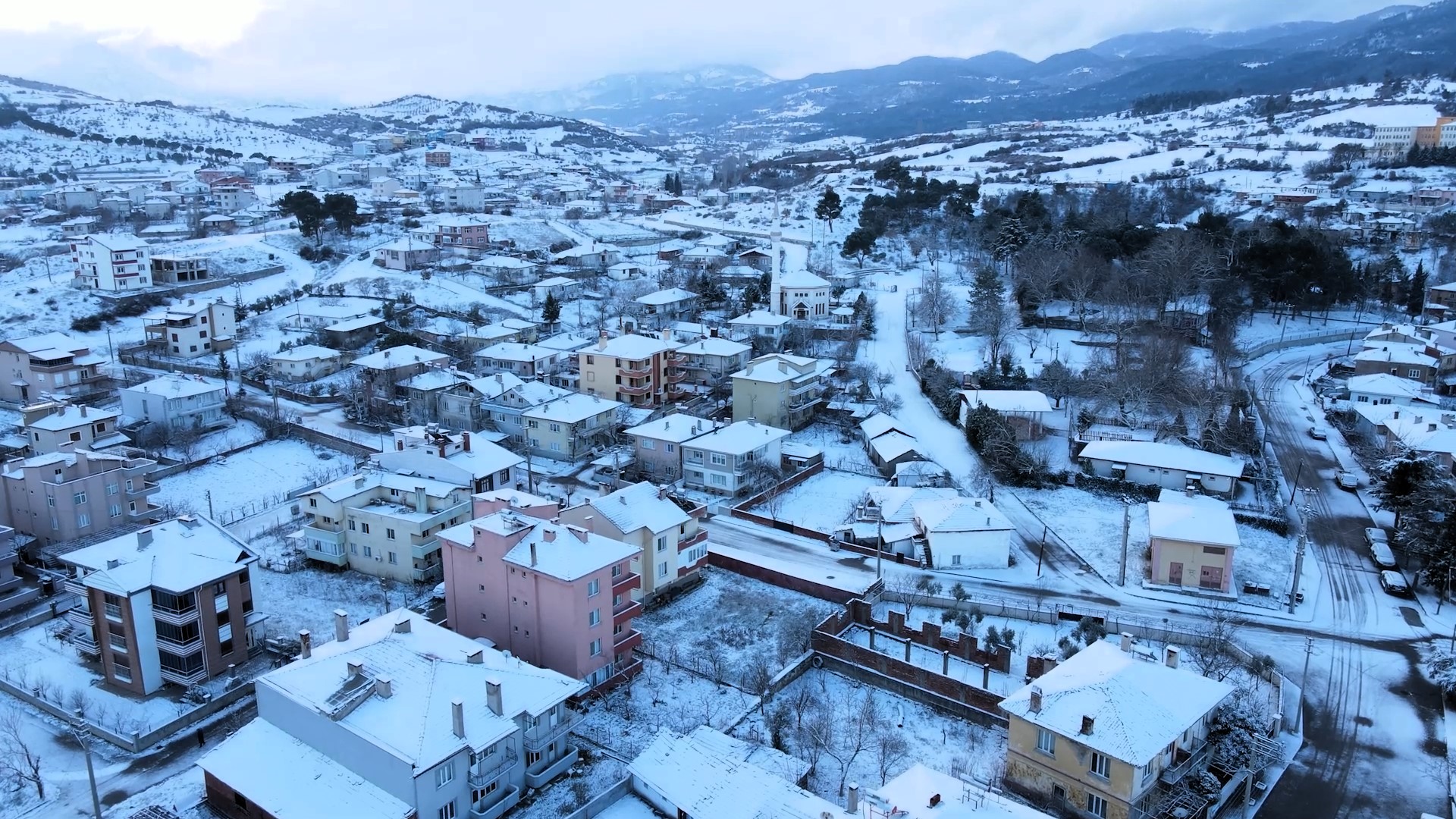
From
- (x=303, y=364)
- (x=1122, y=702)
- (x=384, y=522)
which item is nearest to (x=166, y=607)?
(x=384, y=522)

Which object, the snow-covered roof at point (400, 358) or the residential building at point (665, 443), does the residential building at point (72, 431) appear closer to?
the snow-covered roof at point (400, 358)

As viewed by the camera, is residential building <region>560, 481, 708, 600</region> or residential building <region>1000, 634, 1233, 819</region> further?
residential building <region>560, 481, 708, 600</region>

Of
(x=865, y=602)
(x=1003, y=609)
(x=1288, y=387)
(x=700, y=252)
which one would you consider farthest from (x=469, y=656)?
(x=700, y=252)

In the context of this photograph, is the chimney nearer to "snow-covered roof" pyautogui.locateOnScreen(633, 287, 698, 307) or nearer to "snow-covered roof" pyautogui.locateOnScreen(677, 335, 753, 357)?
"snow-covered roof" pyautogui.locateOnScreen(677, 335, 753, 357)

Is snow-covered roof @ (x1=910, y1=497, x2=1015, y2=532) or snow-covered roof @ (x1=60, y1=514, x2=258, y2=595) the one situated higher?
snow-covered roof @ (x1=60, y1=514, x2=258, y2=595)

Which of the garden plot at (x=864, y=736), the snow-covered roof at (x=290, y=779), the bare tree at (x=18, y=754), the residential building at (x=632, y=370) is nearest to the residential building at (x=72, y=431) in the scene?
the bare tree at (x=18, y=754)

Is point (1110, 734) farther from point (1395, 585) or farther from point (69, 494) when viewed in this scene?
point (69, 494)

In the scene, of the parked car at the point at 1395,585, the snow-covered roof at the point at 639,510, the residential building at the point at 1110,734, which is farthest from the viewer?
the parked car at the point at 1395,585

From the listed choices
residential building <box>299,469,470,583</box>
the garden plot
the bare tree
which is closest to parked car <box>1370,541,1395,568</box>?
the garden plot
